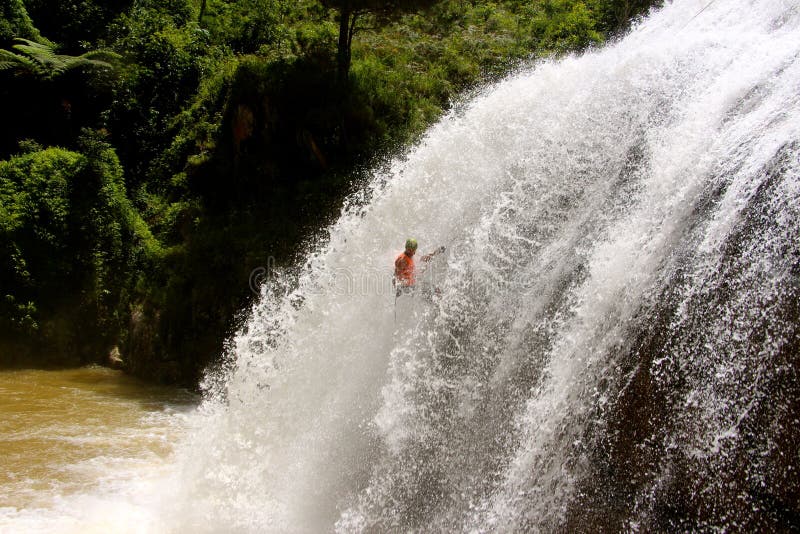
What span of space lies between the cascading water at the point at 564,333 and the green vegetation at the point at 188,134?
15.9 ft

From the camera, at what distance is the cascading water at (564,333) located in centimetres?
427

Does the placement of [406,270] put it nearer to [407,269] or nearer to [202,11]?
[407,269]

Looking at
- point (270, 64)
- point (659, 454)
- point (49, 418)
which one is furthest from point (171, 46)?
A: point (659, 454)

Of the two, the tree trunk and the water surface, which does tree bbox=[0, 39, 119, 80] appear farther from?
the water surface

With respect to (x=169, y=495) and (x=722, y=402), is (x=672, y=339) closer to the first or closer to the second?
(x=722, y=402)

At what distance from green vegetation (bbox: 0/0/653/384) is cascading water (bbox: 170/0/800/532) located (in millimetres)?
4842

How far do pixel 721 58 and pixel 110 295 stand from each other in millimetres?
12554

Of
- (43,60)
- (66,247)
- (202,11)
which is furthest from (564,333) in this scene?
(202,11)

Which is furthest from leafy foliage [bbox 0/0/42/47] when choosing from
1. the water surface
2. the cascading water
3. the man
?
the man

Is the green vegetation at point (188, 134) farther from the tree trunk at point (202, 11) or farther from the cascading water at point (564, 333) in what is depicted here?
the cascading water at point (564, 333)

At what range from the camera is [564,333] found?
538 cm

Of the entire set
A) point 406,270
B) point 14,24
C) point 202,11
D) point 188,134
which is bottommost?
point 406,270

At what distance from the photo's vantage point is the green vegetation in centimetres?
1227

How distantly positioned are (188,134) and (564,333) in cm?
1295
